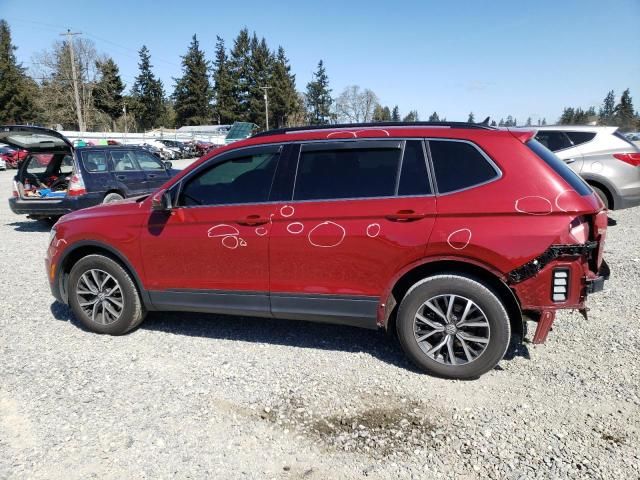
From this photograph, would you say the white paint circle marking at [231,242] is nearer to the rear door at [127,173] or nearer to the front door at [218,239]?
the front door at [218,239]

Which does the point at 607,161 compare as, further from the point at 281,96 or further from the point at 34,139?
the point at 281,96

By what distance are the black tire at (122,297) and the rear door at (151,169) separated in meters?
6.24

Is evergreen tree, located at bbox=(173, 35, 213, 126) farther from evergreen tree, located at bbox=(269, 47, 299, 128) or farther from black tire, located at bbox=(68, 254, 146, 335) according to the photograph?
black tire, located at bbox=(68, 254, 146, 335)

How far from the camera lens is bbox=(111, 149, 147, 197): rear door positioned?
31.7 feet

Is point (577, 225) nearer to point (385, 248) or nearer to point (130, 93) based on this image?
point (385, 248)

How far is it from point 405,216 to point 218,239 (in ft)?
5.13

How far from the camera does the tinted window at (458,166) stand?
335cm

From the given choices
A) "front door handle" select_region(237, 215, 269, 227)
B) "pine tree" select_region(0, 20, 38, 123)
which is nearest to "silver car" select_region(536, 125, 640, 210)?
"front door handle" select_region(237, 215, 269, 227)

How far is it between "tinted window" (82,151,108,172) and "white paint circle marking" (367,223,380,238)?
7.68m

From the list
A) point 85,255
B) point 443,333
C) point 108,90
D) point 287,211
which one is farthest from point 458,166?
point 108,90

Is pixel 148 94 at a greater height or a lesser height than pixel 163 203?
greater

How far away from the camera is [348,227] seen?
351 cm

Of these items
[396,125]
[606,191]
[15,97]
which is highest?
[15,97]

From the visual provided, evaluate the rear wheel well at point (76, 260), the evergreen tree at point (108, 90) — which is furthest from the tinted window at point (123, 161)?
the evergreen tree at point (108, 90)
